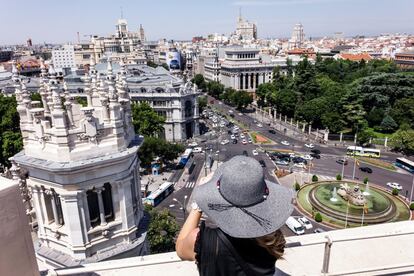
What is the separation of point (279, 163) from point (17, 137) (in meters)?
40.3

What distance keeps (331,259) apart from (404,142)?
59.5m

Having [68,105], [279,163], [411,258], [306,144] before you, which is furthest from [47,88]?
[306,144]

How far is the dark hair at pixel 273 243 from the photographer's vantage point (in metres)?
3.66

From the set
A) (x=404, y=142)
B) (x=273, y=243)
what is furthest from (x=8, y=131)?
(x=404, y=142)

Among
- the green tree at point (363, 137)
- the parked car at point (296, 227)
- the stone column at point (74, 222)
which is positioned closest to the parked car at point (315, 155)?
the green tree at point (363, 137)

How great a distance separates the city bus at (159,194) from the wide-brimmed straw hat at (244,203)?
1523 inches

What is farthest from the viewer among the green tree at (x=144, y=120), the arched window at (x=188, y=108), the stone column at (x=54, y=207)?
the arched window at (x=188, y=108)

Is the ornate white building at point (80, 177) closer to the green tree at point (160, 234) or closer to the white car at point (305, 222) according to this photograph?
the green tree at point (160, 234)

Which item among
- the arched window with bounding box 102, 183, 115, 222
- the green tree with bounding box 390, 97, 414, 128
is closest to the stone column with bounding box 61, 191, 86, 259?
the arched window with bounding box 102, 183, 115, 222

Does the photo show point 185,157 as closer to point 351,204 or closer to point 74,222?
point 351,204

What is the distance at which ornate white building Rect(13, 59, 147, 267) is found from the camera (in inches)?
411

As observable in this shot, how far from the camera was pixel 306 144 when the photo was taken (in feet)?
219

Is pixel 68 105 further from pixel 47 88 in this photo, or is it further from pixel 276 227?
pixel 276 227

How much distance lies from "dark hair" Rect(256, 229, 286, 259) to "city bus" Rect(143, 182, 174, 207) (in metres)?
38.7
